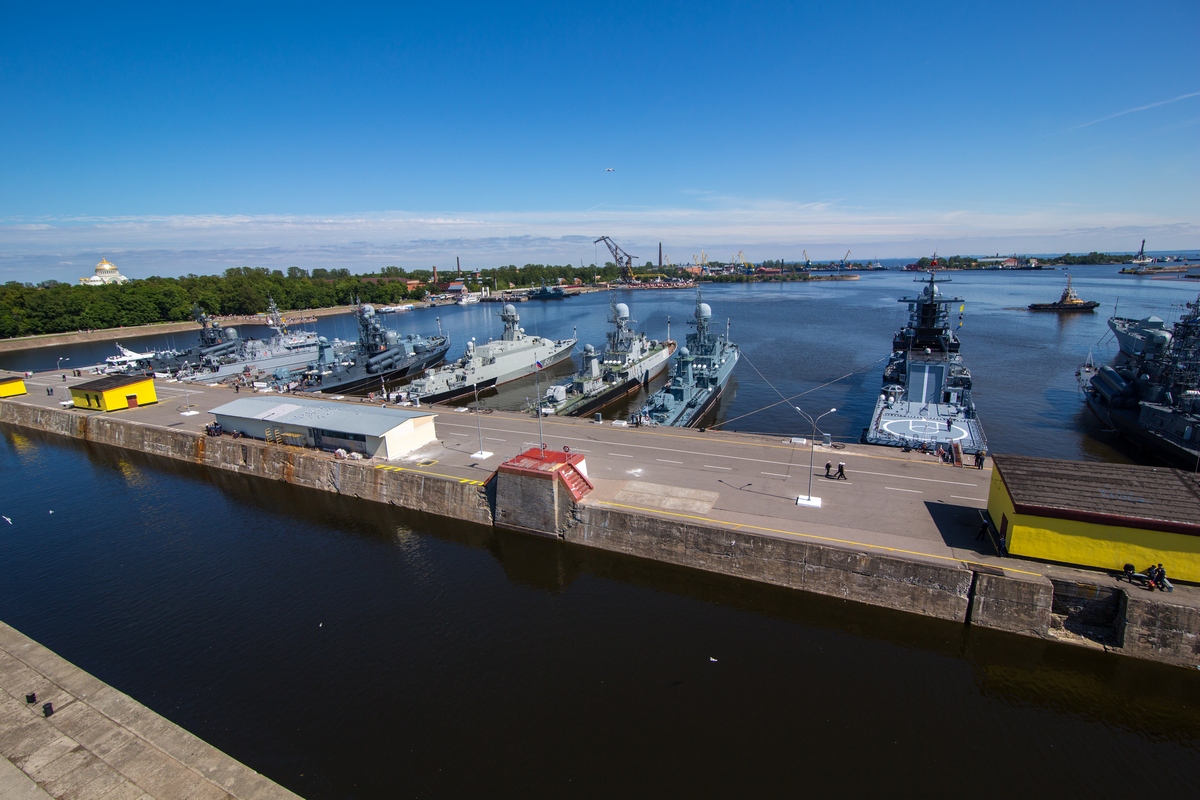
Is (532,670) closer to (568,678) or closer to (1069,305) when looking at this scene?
(568,678)

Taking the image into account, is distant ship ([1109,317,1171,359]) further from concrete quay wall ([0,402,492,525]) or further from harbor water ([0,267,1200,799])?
concrete quay wall ([0,402,492,525])

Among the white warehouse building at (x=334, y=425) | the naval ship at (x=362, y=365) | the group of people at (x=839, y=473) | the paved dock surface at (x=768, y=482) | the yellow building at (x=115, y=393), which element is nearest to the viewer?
the paved dock surface at (x=768, y=482)

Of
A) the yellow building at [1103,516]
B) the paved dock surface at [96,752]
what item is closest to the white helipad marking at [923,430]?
the yellow building at [1103,516]

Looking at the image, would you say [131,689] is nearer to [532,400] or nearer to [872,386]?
[532,400]

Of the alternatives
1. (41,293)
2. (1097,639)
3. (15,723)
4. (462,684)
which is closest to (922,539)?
(1097,639)

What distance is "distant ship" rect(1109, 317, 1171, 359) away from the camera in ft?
153

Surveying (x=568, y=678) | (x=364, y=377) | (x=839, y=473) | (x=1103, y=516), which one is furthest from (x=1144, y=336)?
(x=364, y=377)

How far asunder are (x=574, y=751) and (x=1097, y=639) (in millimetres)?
20600

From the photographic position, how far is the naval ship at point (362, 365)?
Result: 6950cm

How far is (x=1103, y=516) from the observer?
20938 mm

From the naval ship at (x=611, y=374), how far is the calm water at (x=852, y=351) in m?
3.02

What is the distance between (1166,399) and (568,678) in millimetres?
54767

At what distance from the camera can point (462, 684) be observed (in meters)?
20.4

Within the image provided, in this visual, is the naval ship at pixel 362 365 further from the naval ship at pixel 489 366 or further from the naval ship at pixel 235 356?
the naval ship at pixel 489 366
